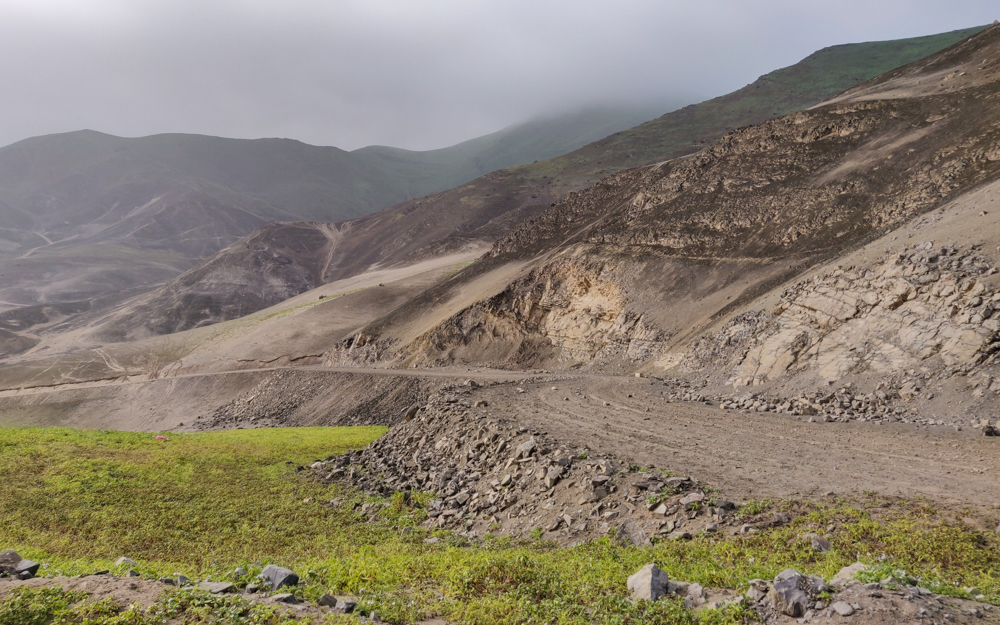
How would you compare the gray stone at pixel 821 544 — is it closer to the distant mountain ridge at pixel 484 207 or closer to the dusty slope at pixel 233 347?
the dusty slope at pixel 233 347

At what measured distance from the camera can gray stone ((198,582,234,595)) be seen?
607 cm

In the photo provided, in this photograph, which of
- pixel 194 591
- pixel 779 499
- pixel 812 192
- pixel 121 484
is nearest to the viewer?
pixel 194 591

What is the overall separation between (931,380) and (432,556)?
1522 centimetres

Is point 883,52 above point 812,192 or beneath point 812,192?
above

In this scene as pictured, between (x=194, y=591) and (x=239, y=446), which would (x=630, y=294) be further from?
(x=194, y=591)

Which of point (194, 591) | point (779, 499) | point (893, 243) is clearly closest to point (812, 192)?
point (893, 243)

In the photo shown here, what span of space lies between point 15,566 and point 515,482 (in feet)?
28.9

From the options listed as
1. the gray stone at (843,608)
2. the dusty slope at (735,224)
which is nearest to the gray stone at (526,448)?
the gray stone at (843,608)

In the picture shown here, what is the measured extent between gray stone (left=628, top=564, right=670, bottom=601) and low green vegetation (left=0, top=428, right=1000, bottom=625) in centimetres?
17

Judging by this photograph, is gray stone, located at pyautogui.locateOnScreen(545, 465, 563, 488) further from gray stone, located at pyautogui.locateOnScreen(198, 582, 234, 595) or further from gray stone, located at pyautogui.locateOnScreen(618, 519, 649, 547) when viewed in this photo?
gray stone, located at pyautogui.locateOnScreen(198, 582, 234, 595)

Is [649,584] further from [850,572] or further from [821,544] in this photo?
[821,544]

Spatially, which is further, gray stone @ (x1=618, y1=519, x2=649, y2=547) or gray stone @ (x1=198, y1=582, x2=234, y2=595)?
gray stone @ (x1=618, y1=519, x2=649, y2=547)

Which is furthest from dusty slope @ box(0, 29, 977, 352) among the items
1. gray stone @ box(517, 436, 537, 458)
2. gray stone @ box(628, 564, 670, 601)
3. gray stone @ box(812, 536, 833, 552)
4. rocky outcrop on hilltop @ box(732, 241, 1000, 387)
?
Answer: gray stone @ box(628, 564, 670, 601)

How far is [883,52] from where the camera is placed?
144000mm
